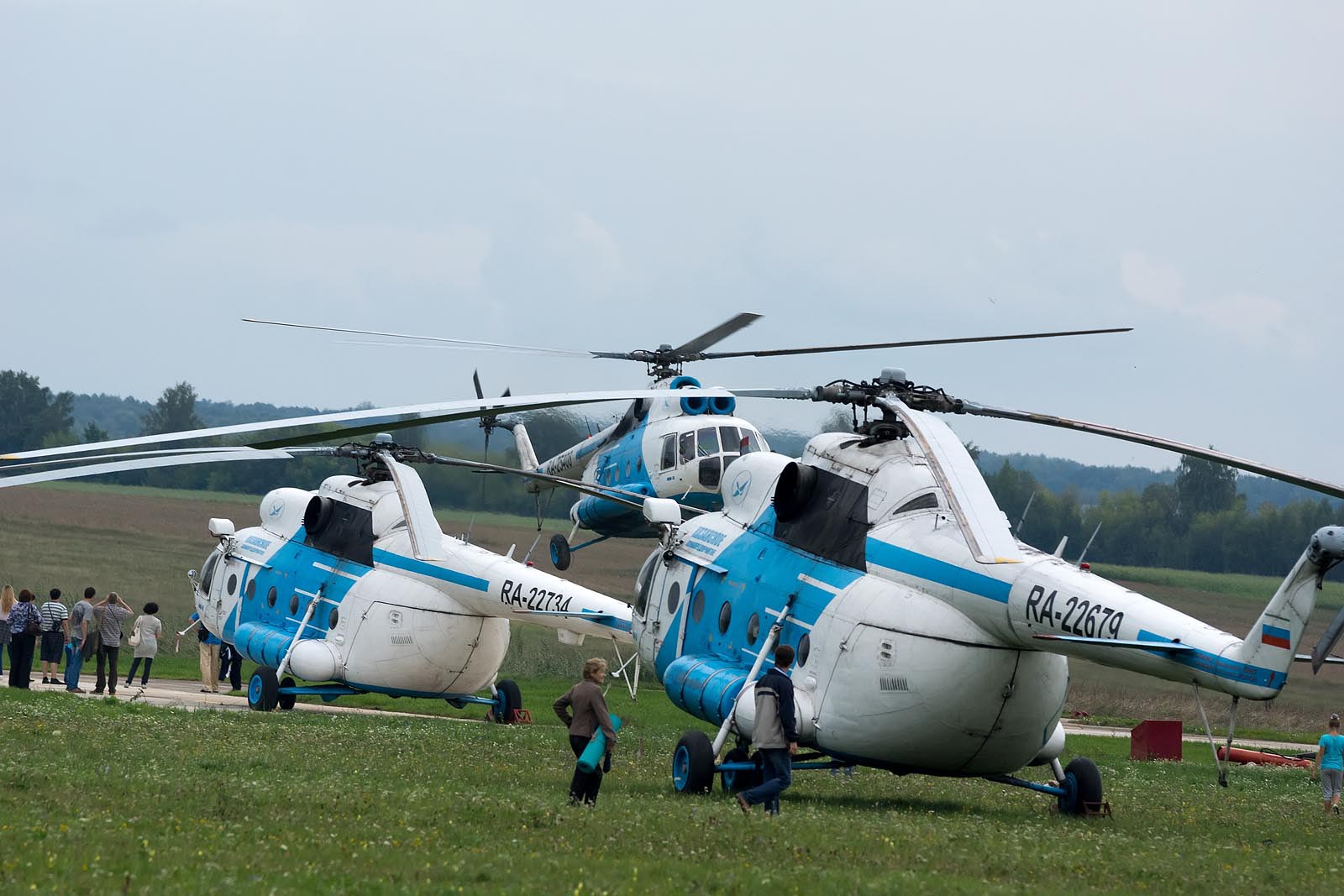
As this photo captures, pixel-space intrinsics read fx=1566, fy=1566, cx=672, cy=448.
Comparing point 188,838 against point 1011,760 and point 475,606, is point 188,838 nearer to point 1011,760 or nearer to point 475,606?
point 1011,760

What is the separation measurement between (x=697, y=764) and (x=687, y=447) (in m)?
12.9

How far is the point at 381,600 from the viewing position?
960 inches

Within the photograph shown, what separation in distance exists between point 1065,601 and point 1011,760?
2332 mm

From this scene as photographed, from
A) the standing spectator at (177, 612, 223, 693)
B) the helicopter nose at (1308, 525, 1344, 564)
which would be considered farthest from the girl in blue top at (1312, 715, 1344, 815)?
the standing spectator at (177, 612, 223, 693)

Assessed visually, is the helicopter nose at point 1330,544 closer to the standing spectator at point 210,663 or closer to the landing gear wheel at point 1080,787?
the landing gear wheel at point 1080,787

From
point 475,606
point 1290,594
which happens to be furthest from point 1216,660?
point 475,606

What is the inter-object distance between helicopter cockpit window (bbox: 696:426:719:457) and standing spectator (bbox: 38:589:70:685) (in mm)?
Answer: 10865

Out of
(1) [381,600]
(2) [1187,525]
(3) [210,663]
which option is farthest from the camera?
(2) [1187,525]

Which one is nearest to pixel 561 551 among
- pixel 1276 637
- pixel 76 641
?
pixel 76 641

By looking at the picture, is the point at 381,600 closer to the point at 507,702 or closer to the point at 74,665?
the point at 507,702

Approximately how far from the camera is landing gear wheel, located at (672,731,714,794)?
1484 cm

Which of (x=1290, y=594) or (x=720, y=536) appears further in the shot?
(x=720, y=536)

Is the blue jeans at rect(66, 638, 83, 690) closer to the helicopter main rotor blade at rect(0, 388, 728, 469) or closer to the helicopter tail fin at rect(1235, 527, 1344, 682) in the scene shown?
the helicopter main rotor blade at rect(0, 388, 728, 469)

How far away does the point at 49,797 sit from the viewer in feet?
38.8
